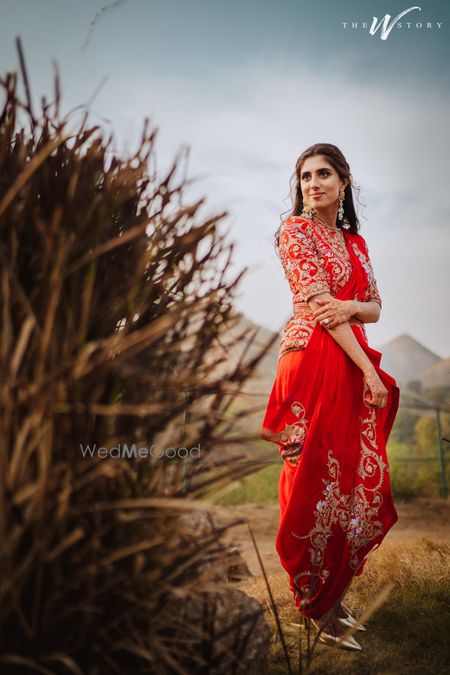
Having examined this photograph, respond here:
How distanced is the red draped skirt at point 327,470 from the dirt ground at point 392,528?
2.08m

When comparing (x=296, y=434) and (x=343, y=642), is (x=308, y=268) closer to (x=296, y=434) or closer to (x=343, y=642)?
(x=296, y=434)

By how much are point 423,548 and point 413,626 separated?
A: 141 centimetres

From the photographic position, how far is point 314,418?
2.42 metres

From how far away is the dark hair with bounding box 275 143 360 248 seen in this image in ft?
9.25

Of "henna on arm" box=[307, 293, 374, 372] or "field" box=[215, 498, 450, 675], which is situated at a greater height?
"henna on arm" box=[307, 293, 374, 372]

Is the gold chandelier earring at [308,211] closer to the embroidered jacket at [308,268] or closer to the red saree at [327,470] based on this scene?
the embroidered jacket at [308,268]

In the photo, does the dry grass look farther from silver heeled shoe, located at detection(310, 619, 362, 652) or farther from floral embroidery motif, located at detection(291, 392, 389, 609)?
floral embroidery motif, located at detection(291, 392, 389, 609)

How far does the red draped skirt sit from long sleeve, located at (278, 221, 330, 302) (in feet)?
0.64

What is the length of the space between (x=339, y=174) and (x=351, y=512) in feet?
5.81

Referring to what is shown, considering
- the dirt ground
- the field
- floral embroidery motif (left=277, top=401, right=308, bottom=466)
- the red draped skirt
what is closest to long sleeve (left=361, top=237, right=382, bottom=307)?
the red draped skirt

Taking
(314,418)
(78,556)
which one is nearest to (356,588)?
(314,418)

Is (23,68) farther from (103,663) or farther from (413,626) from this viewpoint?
(413,626)

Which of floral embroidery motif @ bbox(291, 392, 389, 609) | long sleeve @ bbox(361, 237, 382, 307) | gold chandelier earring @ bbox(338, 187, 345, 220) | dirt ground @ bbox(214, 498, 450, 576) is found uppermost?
gold chandelier earring @ bbox(338, 187, 345, 220)

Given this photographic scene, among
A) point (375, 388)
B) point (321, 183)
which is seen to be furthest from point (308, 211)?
point (375, 388)
